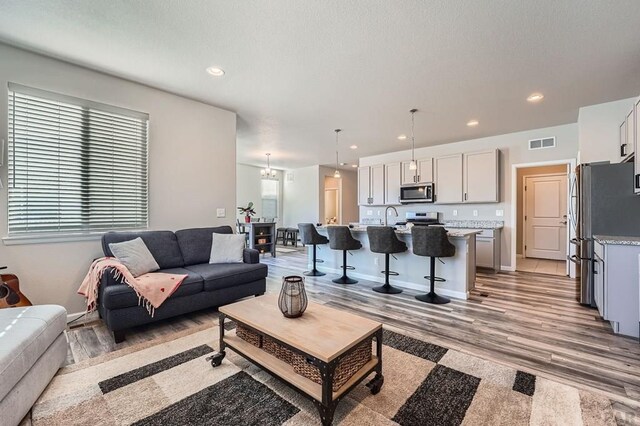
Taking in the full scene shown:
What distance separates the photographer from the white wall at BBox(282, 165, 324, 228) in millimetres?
9461

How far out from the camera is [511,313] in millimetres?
3271

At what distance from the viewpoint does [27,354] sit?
1.64 m

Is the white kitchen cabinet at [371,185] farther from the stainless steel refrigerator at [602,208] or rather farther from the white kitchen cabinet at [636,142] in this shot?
the white kitchen cabinet at [636,142]

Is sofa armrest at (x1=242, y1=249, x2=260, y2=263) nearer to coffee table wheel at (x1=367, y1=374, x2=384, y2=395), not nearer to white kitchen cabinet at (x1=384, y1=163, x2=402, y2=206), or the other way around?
coffee table wheel at (x1=367, y1=374, x2=384, y2=395)

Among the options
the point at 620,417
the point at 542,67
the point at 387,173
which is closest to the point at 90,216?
the point at 620,417

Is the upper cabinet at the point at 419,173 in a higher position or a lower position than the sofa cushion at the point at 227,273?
higher

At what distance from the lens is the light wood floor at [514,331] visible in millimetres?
2066

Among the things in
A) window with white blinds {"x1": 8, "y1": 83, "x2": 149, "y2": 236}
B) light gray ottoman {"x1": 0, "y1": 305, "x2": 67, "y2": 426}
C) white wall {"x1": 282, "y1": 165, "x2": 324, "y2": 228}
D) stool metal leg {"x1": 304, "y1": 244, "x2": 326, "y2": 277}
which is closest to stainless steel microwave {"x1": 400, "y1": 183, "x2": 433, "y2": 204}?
stool metal leg {"x1": 304, "y1": 244, "x2": 326, "y2": 277}

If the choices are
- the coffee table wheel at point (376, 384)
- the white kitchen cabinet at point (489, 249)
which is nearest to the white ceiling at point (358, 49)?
the white kitchen cabinet at point (489, 249)

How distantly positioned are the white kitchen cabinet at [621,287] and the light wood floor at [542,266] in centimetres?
308

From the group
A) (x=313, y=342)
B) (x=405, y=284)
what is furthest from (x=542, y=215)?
(x=313, y=342)

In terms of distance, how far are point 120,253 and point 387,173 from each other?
5651 mm

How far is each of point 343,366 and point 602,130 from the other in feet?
16.7

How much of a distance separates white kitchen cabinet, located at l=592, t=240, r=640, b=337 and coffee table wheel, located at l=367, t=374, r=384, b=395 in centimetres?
257
